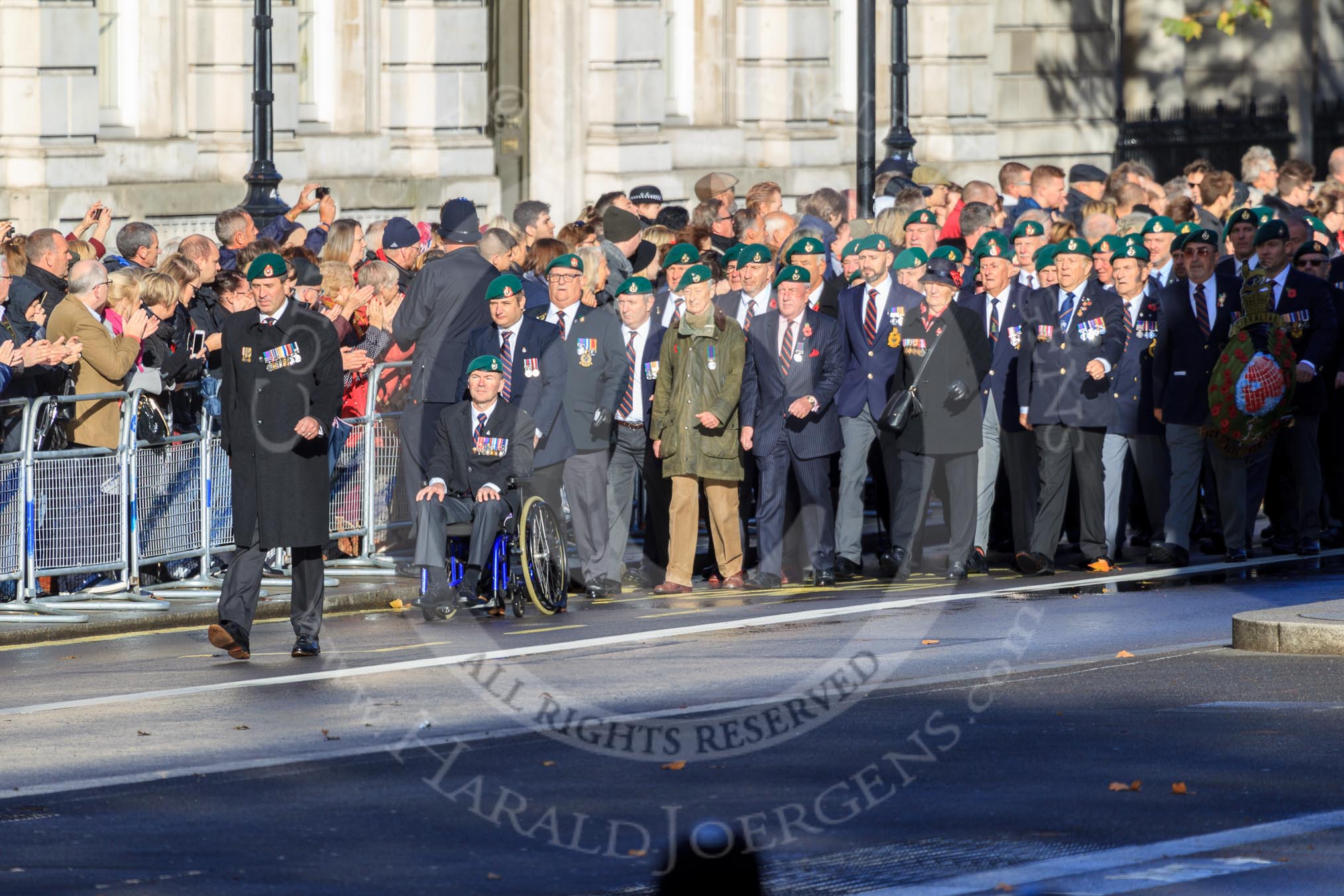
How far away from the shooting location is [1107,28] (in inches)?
1535

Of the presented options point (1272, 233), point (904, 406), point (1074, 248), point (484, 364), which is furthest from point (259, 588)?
point (1272, 233)

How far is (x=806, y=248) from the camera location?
1648 centimetres

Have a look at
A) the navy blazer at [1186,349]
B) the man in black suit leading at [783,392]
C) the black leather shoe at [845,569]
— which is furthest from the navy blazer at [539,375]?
the navy blazer at [1186,349]

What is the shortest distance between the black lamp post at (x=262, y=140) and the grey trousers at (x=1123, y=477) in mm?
7730

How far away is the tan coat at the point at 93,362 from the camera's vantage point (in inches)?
577

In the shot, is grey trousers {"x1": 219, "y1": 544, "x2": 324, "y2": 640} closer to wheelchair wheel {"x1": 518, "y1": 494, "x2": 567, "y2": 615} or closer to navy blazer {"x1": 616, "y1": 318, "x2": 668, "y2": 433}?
wheelchair wheel {"x1": 518, "y1": 494, "x2": 567, "y2": 615}

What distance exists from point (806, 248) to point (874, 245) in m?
0.56

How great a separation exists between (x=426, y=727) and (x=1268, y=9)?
2934 cm

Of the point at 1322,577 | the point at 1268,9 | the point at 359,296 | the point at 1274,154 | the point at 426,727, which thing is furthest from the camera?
the point at 1274,154

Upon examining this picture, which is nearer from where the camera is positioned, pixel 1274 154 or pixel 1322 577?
pixel 1322 577

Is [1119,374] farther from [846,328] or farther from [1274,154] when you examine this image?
[1274,154]

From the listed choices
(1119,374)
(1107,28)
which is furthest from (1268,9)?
(1119,374)

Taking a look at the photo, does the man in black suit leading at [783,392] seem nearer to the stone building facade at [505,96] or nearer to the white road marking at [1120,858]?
the white road marking at [1120,858]

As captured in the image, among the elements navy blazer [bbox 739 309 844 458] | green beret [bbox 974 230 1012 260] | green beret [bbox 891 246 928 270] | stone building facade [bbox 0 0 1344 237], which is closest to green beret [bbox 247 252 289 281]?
navy blazer [bbox 739 309 844 458]
